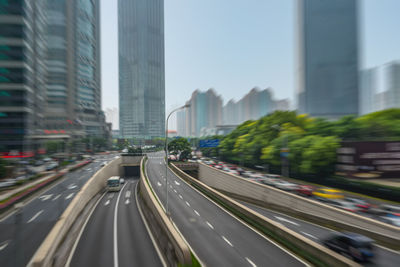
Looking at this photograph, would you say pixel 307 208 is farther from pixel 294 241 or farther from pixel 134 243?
pixel 134 243

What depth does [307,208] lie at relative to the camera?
19703 mm

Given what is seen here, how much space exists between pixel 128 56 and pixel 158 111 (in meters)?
60.4

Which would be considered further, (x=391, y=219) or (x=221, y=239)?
(x=391, y=219)

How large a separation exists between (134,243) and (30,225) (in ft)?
26.7

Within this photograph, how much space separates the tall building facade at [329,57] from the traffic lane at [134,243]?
462 ft

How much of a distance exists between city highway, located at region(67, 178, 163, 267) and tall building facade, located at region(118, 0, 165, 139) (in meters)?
133

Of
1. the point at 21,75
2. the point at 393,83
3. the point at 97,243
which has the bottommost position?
the point at 97,243

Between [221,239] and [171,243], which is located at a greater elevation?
[171,243]

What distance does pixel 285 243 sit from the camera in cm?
1241

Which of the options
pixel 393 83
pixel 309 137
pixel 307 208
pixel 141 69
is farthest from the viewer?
pixel 141 69

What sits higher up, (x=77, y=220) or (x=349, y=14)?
(x=349, y=14)

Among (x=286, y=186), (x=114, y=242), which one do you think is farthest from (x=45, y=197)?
(x=286, y=186)

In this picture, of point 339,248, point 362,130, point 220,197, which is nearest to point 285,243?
point 339,248

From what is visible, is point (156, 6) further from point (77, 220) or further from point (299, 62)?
point (77, 220)
